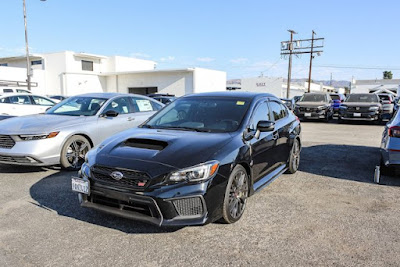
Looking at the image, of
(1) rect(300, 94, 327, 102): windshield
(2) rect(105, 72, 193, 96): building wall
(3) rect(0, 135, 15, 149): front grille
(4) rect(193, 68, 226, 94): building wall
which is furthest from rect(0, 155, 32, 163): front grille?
(2) rect(105, 72, 193, 96): building wall

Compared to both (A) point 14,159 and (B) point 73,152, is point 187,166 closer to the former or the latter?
(B) point 73,152

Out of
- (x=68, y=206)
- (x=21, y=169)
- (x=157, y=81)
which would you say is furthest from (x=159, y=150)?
(x=157, y=81)

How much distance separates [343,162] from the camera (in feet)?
23.3

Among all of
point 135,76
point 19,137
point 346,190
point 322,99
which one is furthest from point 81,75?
point 346,190

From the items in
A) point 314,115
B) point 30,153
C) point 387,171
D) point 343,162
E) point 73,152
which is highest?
point 30,153

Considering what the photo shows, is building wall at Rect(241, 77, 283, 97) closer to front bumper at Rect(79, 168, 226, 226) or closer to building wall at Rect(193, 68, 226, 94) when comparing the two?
building wall at Rect(193, 68, 226, 94)

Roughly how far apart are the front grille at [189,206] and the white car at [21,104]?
461 inches

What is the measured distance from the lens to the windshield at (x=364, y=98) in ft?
54.3

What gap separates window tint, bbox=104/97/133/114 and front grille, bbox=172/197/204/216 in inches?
165

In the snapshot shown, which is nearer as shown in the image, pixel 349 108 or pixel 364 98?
pixel 349 108

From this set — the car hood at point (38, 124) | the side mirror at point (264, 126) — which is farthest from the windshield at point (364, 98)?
the car hood at point (38, 124)

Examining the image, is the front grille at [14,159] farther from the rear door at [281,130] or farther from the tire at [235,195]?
the rear door at [281,130]

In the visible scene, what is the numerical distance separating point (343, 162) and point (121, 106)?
514 cm

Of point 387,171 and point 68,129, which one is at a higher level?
point 68,129
